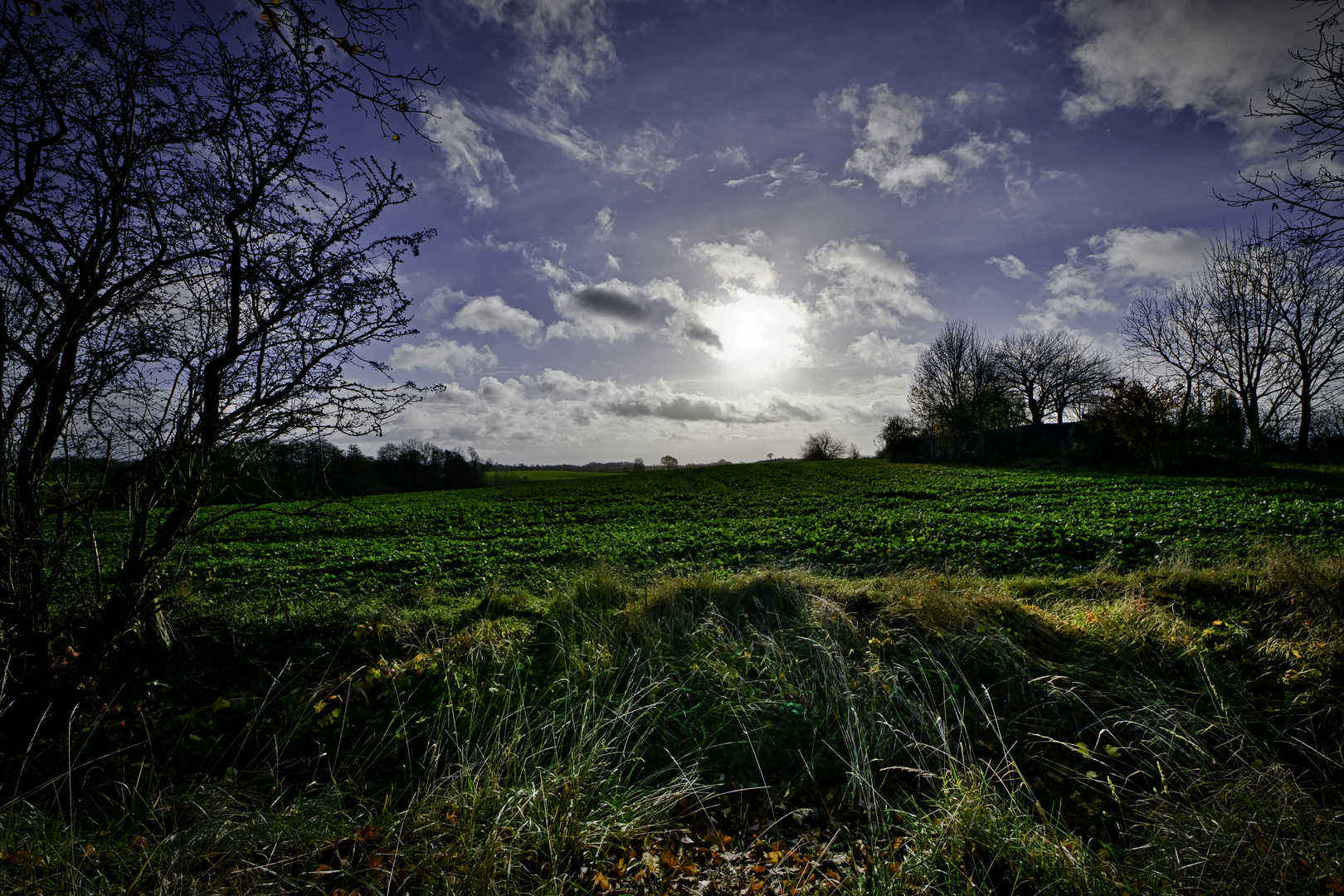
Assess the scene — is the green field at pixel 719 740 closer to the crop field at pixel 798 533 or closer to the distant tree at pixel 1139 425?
the crop field at pixel 798 533

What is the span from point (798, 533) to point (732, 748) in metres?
9.98

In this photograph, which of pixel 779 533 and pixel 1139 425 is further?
pixel 1139 425

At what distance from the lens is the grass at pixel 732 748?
2879 mm

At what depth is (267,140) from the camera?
15.5ft

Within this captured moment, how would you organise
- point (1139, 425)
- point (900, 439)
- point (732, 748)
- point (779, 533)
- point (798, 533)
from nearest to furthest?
1. point (732, 748)
2. point (798, 533)
3. point (779, 533)
4. point (1139, 425)
5. point (900, 439)

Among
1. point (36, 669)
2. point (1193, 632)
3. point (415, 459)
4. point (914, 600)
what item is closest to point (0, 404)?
point (36, 669)

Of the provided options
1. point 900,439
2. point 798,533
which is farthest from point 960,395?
point 798,533

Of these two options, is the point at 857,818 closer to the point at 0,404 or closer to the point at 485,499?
the point at 0,404

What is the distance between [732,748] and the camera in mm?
4297

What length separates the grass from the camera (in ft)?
9.45

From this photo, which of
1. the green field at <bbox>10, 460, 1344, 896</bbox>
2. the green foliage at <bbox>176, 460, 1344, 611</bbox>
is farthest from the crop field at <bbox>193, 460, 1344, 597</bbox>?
the green field at <bbox>10, 460, 1344, 896</bbox>

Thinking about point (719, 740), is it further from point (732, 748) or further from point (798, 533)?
point (798, 533)

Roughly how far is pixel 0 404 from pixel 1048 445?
48047mm

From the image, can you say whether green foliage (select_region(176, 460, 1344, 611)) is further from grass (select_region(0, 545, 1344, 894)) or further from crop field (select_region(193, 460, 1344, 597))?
grass (select_region(0, 545, 1344, 894))
